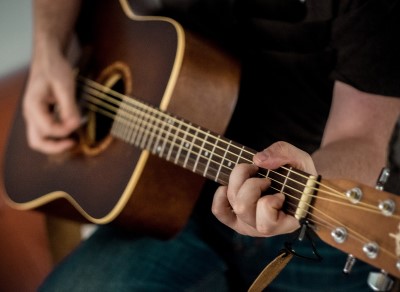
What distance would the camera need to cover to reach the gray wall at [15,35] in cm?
136

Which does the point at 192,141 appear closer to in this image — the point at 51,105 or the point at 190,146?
the point at 190,146

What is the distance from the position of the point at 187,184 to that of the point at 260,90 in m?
0.19

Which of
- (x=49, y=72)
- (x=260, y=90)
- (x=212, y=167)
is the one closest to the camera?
(x=212, y=167)

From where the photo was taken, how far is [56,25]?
3.33 ft

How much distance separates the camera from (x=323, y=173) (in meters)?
0.50

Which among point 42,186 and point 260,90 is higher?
point 260,90

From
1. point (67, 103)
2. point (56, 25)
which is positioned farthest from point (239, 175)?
point (56, 25)

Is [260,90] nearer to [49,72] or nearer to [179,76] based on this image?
[179,76]

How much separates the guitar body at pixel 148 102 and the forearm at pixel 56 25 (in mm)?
72

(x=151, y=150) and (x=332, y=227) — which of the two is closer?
(x=332, y=227)

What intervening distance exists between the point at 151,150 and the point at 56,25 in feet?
1.43


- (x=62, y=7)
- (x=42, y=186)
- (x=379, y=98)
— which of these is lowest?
(x=42, y=186)

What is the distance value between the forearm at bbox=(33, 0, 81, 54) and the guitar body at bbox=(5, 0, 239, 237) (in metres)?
0.07

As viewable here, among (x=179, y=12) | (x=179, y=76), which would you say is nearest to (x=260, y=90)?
(x=179, y=76)
